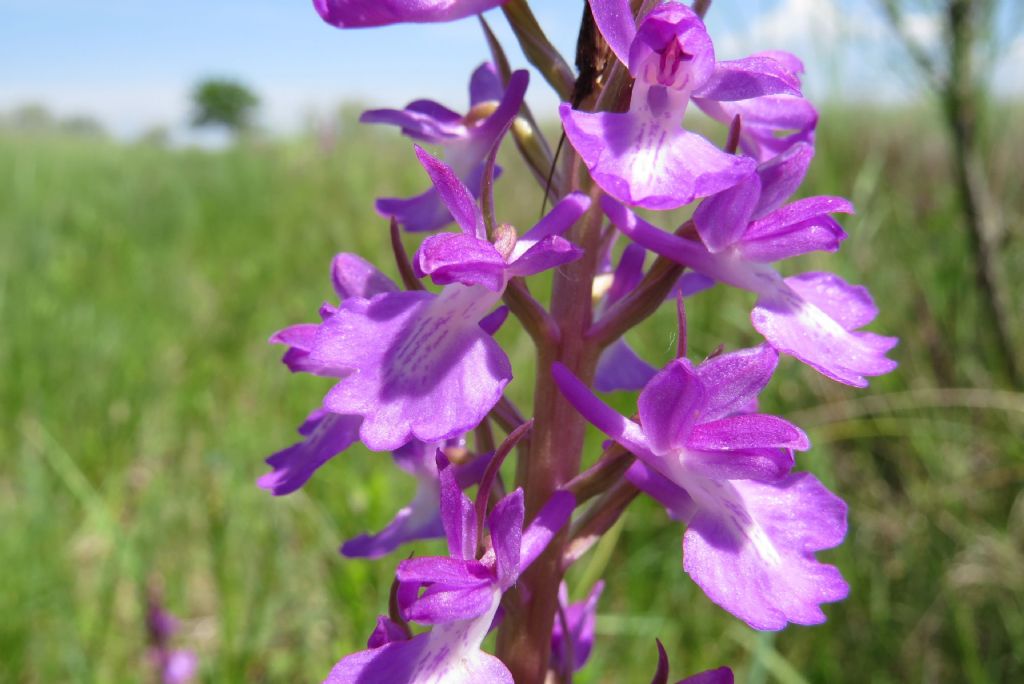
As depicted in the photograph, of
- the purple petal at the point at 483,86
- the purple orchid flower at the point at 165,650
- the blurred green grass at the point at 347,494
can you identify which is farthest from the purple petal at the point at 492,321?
the purple orchid flower at the point at 165,650

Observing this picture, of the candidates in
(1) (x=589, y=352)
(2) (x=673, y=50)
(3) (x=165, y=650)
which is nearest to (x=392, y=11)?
(2) (x=673, y=50)

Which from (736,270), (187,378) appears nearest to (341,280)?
(736,270)

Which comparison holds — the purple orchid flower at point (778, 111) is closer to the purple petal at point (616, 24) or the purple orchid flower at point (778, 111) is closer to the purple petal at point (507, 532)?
the purple petal at point (616, 24)

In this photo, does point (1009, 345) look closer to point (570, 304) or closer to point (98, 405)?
point (570, 304)

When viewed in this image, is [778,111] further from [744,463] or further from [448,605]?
[448,605]

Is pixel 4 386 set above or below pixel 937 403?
below
